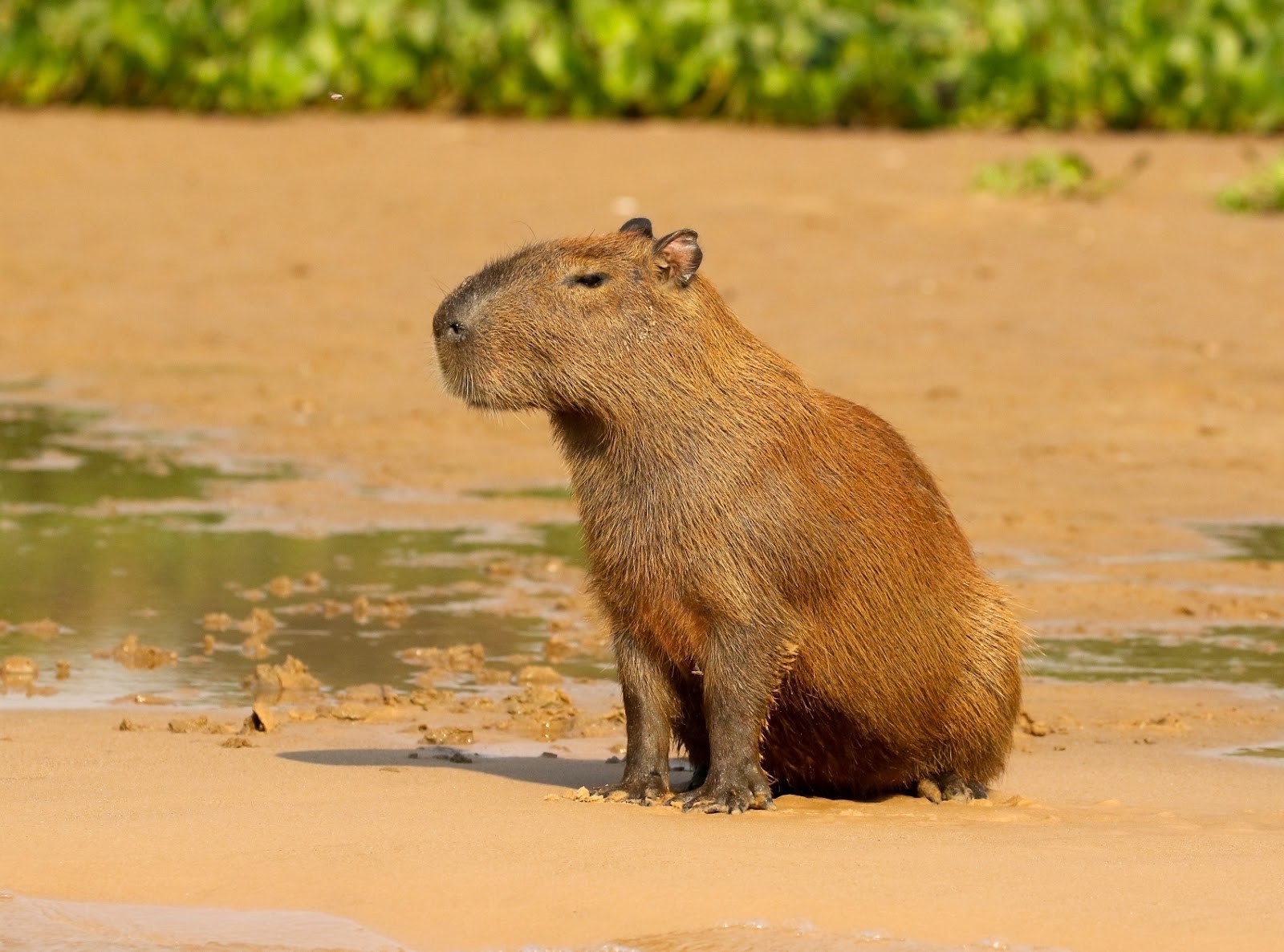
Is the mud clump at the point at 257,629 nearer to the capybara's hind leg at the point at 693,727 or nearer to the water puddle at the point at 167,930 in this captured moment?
the capybara's hind leg at the point at 693,727

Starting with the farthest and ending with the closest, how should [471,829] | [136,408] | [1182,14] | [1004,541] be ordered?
[1182,14] < [136,408] < [1004,541] < [471,829]

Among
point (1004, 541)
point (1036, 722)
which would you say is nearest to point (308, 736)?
point (1036, 722)

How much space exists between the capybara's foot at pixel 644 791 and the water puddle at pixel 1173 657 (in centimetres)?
192

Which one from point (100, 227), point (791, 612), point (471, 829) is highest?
point (100, 227)

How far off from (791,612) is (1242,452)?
17.5 feet

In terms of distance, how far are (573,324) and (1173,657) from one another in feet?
9.04

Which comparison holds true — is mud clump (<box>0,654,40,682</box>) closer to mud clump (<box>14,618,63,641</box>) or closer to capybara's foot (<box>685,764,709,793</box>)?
mud clump (<box>14,618,63,641</box>)

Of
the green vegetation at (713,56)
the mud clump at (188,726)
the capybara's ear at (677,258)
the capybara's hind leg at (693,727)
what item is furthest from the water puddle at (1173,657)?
the green vegetation at (713,56)

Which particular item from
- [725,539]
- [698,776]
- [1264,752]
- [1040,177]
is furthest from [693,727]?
[1040,177]

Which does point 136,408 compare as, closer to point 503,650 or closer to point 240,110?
point 503,650

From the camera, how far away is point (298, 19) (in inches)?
741

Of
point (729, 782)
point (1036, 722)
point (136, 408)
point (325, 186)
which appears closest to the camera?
point (729, 782)

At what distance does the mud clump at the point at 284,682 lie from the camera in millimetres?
6699

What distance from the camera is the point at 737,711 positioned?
5398 millimetres
